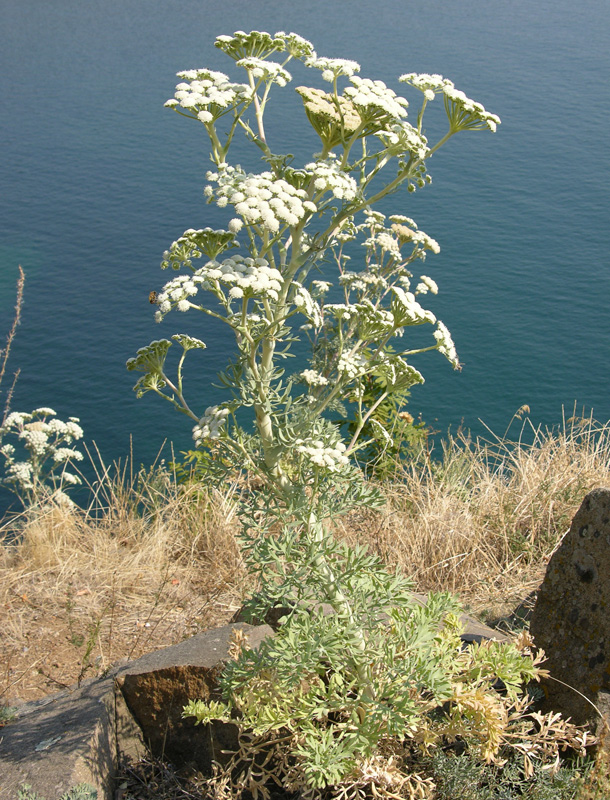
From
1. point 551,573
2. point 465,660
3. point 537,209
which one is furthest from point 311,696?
point 537,209

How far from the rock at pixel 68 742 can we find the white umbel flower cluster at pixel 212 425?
171cm

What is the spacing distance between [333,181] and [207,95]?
2.35 feet

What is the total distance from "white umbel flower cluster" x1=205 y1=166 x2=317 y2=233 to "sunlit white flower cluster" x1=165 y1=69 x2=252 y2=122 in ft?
1.06

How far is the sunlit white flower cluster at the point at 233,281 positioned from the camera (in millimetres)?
2771

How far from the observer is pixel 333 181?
9.47ft

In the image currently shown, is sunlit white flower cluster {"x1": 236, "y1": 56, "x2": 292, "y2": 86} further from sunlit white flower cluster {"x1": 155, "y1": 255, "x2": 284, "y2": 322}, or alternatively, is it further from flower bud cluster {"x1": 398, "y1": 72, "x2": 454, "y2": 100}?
sunlit white flower cluster {"x1": 155, "y1": 255, "x2": 284, "y2": 322}

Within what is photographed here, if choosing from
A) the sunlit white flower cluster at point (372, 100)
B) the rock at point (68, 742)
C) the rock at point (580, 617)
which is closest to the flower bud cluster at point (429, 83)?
the sunlit white flower cluster at point (372, 100)

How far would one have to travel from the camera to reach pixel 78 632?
16.8ft

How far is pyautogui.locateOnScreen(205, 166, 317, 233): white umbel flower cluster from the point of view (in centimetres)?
271

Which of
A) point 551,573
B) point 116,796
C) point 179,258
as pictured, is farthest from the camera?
point 551,573

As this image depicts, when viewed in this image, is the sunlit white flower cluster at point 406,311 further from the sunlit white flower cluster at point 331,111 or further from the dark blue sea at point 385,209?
the dark blue sea at point 385,209

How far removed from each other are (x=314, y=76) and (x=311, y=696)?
83.8 ft

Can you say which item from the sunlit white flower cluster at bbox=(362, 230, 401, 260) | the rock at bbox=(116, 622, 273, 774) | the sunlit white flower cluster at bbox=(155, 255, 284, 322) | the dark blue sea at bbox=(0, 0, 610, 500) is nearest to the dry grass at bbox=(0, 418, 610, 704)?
the rock at bbox=(116, 622, 273, 774)

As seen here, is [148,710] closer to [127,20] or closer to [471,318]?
[471,318]
